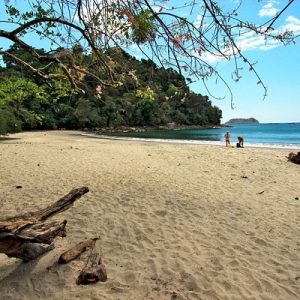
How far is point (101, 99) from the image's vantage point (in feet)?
15.3

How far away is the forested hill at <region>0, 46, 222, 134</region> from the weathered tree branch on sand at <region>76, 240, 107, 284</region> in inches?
77.9

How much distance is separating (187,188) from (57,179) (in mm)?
3713

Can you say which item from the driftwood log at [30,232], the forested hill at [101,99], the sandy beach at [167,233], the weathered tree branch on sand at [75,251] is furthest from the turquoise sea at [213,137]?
the driftwood log at [30,232]

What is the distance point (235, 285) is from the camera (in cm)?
410

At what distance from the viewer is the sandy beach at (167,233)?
4023 millimetres

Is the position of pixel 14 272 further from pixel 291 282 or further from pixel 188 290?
pixel 291 282

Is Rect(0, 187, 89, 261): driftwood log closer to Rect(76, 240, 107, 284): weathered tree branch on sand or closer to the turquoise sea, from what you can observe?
Rect(76, 240, 107, 284): weathered tree branch on sand

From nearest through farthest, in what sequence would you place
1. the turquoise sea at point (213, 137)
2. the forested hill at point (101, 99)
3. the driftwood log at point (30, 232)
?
1. the forested hill at point (101, 99)
2. the driftwood log at point (30, 232)
3. the turquoise sea at point (213, 137)

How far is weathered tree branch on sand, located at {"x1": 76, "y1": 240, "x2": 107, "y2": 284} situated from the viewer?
158 inches

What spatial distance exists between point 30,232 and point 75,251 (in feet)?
3.15

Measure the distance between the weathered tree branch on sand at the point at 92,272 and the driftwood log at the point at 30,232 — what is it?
1.80 ft

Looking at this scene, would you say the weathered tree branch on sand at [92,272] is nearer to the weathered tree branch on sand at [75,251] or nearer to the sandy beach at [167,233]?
the sandy beach at [167,233]

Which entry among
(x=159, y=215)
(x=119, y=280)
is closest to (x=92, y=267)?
(x=119, y=280)

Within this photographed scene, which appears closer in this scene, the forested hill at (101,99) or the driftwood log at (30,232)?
the forested hill at (101,99)
